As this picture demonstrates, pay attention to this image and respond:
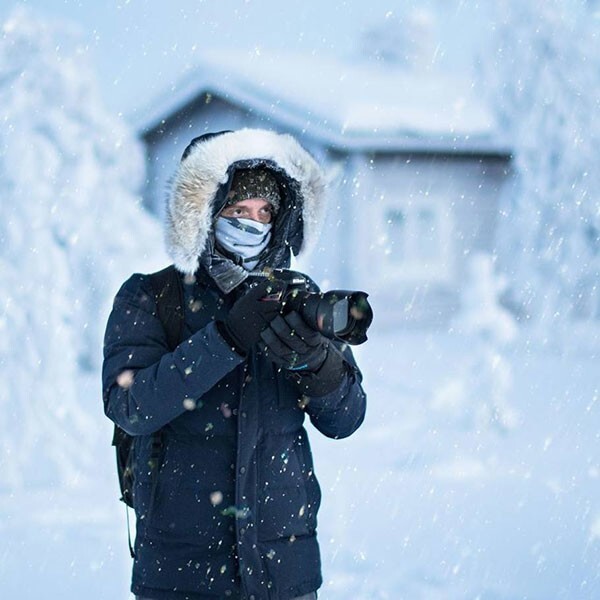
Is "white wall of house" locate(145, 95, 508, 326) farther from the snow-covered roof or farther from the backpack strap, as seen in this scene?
the backpack strap

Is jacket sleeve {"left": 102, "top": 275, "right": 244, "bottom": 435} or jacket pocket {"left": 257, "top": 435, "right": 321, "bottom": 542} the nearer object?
jacket sleeve {"left": 102, "top": 275, "right": 244, "bottom": 435}

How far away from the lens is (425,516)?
18.7 feet

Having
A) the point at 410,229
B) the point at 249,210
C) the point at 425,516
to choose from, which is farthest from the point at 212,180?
the point at 410,229

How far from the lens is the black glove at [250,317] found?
191 centimetres

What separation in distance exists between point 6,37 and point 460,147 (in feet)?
23.5

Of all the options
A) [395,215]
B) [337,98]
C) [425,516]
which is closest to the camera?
[425,516]

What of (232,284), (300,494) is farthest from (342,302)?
(300,494)

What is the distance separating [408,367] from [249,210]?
10.3 metres

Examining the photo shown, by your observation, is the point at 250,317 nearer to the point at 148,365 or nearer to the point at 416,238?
the point at 148,365

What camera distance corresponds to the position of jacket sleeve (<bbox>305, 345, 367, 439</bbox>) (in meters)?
2.07

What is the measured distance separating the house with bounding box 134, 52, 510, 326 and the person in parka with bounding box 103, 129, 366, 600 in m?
10.6

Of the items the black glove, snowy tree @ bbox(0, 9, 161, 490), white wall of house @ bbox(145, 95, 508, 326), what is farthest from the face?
white wall of house @ bbox(145, 95, 508, 326)

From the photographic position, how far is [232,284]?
2.10 meters

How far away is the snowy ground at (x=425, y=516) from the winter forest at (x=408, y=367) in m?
0.02
